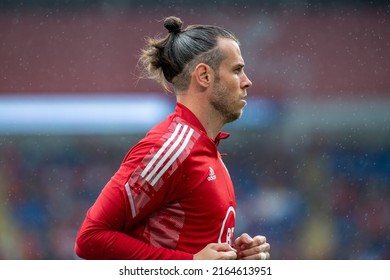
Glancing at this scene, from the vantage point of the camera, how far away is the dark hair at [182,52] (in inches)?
85.5

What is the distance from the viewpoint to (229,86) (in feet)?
7.06

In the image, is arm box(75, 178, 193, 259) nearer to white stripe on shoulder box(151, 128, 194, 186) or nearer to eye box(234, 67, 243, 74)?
white stripe on shoulder box(151, 128, 194, 186)

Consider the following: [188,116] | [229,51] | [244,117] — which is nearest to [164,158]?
[188,116]

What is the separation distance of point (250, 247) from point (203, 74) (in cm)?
57

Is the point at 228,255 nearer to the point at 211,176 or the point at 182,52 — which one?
the point at 211,176

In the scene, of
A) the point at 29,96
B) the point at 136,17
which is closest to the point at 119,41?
the point at 136,17

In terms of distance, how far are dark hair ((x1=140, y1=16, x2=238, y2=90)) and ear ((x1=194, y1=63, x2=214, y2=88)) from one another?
2 centimetres

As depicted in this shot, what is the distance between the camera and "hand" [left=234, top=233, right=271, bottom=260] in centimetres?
201

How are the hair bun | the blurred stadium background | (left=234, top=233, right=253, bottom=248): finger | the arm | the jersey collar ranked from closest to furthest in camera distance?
1. the arm
2. (left=234, top=233, right=253, bottom=248): finger
3. the jersey collar
4. the hair bun
5. the blurred stadium background

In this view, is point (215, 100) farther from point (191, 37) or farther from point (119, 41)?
point (119, 41)

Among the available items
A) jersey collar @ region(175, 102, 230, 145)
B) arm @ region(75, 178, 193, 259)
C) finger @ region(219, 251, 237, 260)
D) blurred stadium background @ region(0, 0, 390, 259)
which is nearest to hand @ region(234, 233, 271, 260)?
finger @ region(219, 251, 237, 260)

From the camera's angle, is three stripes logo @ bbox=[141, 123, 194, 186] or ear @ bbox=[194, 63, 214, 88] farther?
ear @ bbox=[194, 63, 214, 88]

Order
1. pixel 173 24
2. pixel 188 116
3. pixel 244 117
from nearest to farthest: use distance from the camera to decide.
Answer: pixel 188 116, pixel 173 24, pixel 244 117
